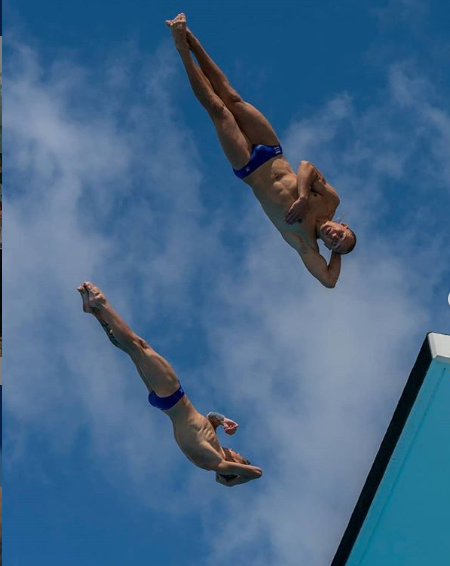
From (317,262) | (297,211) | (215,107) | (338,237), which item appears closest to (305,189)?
(297,211)

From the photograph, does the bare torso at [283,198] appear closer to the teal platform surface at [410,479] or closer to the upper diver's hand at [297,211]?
the upper diver's hand at [297,211]

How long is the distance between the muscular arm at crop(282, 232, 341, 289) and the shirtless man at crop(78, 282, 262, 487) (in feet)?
6.06

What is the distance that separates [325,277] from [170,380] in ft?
6.51

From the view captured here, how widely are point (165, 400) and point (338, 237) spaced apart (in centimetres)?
253

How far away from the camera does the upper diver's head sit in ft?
25.1

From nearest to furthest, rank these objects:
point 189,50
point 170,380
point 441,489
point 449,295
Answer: point 441,489
point 189,50
point 170,380
point 449,295

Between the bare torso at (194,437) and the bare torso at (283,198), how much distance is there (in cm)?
219

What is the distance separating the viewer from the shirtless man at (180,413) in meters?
7.88

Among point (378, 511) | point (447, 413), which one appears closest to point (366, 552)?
point (378, 511)

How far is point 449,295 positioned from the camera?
8789 millimetres

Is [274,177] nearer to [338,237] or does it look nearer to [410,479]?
[338,237]

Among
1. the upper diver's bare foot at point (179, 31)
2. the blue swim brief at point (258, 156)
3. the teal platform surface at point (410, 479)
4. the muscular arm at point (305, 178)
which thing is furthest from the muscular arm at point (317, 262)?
the upper diver's bare foot at point (179, 31)

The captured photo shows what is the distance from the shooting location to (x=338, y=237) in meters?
7.63

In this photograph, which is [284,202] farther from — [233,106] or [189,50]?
[189,50]
